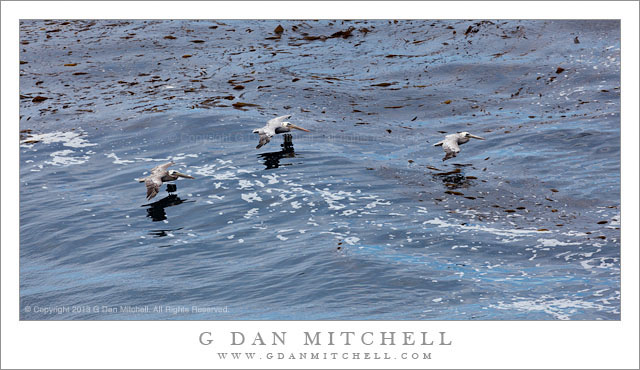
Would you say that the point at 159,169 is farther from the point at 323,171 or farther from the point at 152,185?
the point at 323,171

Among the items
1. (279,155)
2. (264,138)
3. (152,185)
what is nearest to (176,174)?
(152,185)

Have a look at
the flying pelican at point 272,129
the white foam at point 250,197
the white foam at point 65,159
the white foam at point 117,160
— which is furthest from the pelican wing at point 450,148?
the white foam at point 65,159

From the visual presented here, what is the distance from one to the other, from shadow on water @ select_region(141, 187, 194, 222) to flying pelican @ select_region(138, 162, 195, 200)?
0.66 ft

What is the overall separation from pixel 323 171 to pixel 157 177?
3.30 metres

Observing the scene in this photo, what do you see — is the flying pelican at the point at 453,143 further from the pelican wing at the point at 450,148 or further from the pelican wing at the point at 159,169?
the pelican wing at the point at 159,169

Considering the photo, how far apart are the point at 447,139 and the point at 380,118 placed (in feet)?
9.37

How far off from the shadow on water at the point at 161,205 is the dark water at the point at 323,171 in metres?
0.05

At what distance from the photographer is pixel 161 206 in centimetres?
1264

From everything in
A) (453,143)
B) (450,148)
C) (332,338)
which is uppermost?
(453,143)

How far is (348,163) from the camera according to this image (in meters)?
14.4

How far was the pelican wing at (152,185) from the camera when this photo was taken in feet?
41.8

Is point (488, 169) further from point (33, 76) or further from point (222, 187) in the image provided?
point (33, 76)

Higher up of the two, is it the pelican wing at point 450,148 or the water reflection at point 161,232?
the pelican wing at point 450,148

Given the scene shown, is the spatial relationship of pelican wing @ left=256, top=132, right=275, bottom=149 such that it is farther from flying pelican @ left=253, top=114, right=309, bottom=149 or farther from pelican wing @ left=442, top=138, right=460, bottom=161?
pelican wing @ left=442, top=138, right=460, bottom=161
